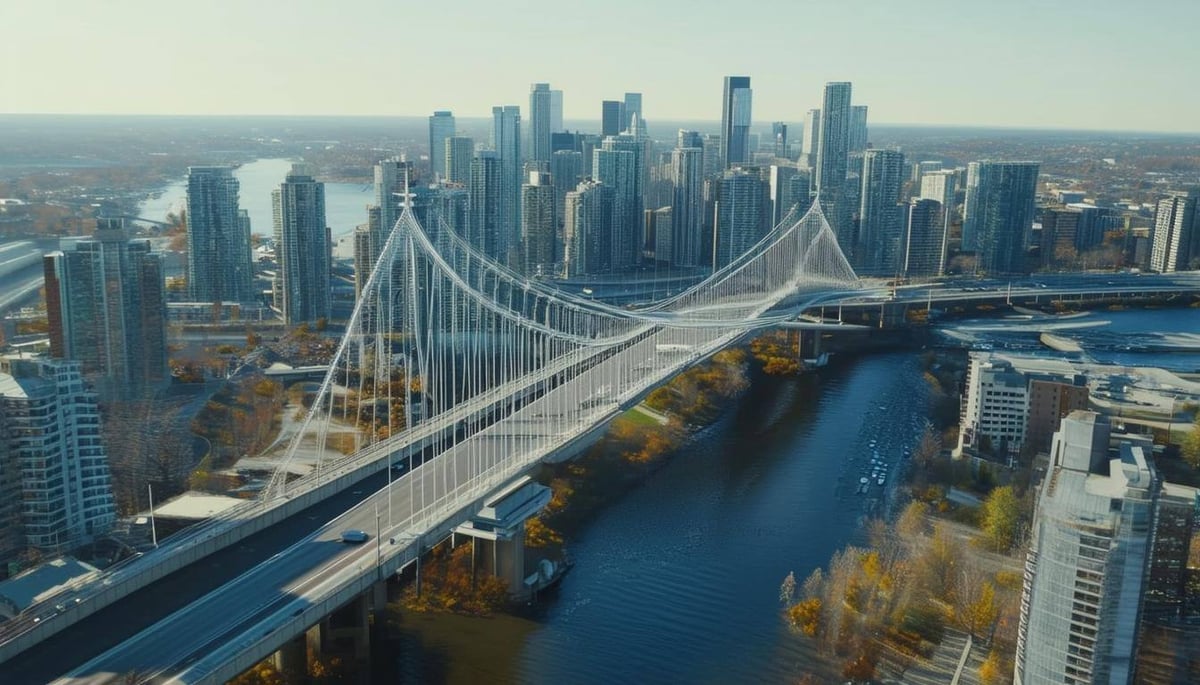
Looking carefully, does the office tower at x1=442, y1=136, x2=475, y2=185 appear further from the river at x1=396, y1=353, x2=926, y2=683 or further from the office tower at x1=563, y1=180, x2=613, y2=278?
the river at x1=396, y1=353, x2=926, y2=683

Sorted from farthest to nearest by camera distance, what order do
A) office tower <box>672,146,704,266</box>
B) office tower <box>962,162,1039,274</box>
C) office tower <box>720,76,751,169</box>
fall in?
office tower <box>720,76,751,169</box>, office tower <box>962,162,1039,274</box>, office tower <box>672,146,704,266</box>

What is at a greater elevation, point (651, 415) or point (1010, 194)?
point (1010, 194)

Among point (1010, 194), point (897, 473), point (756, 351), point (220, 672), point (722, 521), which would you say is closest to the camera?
point (220, 672)

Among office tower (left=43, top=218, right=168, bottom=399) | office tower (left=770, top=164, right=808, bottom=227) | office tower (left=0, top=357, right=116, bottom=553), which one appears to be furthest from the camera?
office tower (left=770, top=164, right=808, bottom=227)

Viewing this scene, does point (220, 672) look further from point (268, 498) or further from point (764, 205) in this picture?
point (764, 205)

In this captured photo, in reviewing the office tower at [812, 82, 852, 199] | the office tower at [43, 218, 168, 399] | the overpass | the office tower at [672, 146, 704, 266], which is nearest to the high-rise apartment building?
the overpass

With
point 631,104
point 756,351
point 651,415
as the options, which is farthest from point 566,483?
point 631,104

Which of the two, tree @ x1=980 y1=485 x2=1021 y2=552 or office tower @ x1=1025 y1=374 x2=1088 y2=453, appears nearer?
tree @ x1=980 y1=485 x2=1021 y2=552

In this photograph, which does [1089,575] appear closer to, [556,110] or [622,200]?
[622,200]
